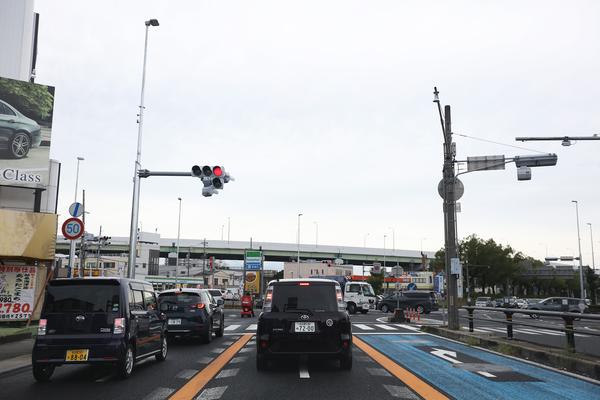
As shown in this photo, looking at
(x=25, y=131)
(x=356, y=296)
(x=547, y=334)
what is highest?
(x=25, y=131)

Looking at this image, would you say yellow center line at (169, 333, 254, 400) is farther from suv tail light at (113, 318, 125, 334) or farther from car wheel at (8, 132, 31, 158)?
car wheel at (8, 132, 31, 158)

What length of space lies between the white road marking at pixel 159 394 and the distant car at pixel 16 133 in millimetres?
19158

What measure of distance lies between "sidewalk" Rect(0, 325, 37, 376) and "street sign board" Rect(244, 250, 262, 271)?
142ft

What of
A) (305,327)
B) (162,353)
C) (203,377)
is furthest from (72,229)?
(305,327)

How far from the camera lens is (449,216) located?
19.6 m

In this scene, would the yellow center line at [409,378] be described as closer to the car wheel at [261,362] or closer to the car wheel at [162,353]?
the car wheel at [261,362]

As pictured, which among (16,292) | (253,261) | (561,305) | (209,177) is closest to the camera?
(209,177)

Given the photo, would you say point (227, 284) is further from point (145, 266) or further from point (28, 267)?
point (28, 267)

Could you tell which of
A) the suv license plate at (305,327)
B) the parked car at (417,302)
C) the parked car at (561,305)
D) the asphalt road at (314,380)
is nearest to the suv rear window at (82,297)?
the asphalt road at (314,380)

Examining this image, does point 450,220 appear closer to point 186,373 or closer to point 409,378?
point 409,378

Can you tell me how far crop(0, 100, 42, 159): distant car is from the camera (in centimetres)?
2361

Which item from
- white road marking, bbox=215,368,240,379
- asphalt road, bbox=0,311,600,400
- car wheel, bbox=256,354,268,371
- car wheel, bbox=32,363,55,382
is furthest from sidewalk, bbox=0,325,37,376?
car wheel, bbox=256,354,268,371

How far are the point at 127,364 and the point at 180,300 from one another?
22.1ft

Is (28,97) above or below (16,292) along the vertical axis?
above
